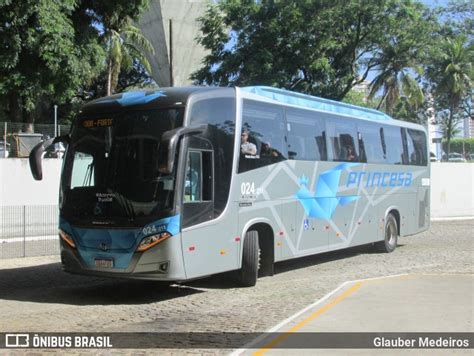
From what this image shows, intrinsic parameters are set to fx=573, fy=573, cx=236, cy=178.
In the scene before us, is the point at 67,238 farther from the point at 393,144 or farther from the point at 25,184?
the point at 25,184

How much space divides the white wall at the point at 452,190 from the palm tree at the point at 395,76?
5.58 metres

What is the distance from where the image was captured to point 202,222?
9758 millimetres

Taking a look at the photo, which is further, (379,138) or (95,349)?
(379,138)

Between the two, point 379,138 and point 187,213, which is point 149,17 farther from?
point 187,213

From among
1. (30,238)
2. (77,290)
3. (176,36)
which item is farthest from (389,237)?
(176,36)

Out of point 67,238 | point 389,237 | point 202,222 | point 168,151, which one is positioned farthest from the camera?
point 389,237

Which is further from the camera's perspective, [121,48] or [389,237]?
[121,48]

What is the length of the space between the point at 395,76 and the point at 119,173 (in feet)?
84.7

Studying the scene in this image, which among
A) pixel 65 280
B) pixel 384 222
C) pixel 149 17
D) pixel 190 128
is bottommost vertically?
pixel 65 280

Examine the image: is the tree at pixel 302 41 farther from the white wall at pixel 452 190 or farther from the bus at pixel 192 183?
the bus at pixel 192 183

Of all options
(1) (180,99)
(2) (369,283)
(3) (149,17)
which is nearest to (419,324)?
(2) (369,283)

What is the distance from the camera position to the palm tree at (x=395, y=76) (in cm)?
3019

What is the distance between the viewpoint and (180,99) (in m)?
9.69

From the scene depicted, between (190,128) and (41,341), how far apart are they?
404cm
